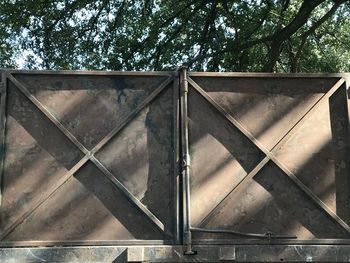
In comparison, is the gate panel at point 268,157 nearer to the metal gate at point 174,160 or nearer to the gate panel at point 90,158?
the metal gate at point 174,160

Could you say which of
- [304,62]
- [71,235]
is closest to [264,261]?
[71,235]

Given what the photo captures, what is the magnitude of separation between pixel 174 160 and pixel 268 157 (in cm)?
92

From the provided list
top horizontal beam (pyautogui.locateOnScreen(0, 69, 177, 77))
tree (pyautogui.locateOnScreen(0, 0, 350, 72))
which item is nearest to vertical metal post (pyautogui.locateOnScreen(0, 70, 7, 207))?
top horizontal beam (pyautogui.locateOnScreen(0, 69, 177, 77))

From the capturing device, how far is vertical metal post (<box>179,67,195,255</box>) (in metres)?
4.51

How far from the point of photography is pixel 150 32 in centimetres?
1482

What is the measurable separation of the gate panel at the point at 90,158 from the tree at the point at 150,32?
30.7 feet

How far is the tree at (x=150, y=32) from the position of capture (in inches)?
566

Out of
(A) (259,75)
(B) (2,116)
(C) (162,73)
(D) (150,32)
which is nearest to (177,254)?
(C) (162,73)

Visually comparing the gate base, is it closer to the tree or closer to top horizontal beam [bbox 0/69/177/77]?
top horizontal beam [bbox 0/69/177/77]

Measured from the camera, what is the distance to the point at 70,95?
4.85m

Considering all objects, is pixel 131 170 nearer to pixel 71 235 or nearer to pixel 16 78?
pixel 71 235

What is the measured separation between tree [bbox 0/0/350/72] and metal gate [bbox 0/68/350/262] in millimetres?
9228

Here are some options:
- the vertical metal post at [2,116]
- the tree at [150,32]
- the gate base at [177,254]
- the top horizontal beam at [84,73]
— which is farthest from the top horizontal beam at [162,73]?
the tree at [150,32]

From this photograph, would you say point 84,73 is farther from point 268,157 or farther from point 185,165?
point 268,157
